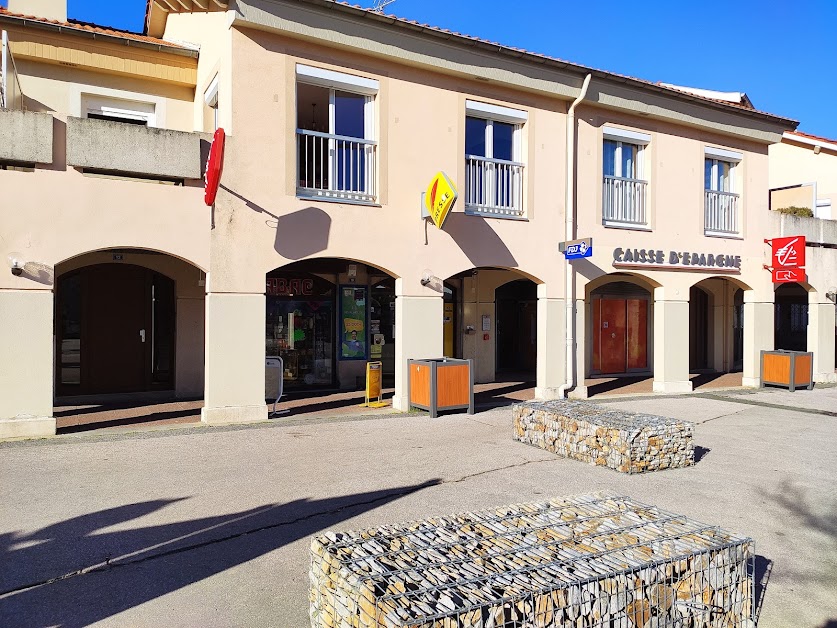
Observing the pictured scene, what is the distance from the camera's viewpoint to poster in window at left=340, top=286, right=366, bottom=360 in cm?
1495

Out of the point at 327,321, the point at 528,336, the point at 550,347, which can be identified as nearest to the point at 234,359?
the point at 327,321

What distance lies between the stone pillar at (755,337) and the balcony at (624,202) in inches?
166

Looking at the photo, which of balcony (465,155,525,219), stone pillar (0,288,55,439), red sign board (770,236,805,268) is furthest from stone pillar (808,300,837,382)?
stone pillar (0,288,55,439)

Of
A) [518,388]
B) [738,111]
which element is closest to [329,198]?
[518,388]

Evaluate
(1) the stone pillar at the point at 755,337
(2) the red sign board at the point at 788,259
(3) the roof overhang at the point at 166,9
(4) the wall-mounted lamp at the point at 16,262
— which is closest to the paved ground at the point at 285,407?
(1) the stone pillar at the point at 755,337

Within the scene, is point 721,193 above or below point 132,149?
above

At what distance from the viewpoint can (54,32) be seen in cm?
1135

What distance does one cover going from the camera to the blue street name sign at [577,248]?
1256 cm

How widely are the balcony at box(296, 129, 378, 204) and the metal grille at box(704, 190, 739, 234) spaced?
9.17 meters

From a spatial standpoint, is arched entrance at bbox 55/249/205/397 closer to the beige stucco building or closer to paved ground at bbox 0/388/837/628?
the beige stucco building

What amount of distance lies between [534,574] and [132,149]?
8.77m

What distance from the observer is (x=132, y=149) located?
9.53m

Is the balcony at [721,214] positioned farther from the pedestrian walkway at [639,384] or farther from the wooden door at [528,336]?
the wooden door at [528,336]

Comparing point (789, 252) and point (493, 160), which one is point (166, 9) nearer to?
point (493, 160)
